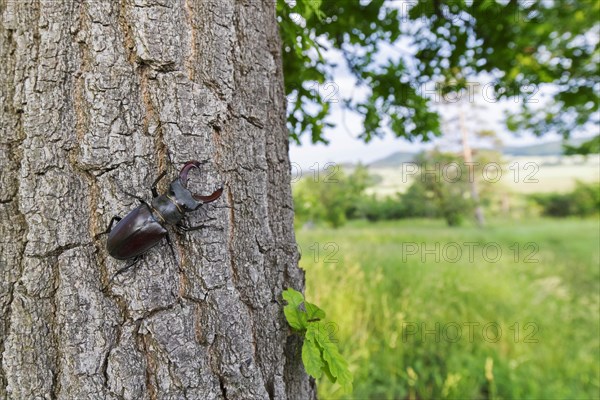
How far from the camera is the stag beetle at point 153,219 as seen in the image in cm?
80

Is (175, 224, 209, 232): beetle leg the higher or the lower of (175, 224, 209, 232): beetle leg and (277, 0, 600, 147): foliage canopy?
the lower

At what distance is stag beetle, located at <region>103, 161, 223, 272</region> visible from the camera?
80cm

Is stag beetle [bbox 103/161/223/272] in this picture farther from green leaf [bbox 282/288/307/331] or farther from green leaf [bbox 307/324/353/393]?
green leaf [bbox 307/324/353/393]

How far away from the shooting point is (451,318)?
3.88 m

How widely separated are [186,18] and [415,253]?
4.93 meters

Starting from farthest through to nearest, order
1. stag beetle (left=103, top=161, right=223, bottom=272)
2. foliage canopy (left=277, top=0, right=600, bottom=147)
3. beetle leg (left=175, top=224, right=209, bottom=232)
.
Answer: foliage canopy (left=277, top=0, right=600, bottom=147)
beetle leg (left=175, top=224, right=209, bottom=232)
stag beetle (left=103, top=161, right=223, bottom=272)

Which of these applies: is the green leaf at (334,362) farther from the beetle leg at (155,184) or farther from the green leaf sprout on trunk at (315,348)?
the beetle leg at (155,184)

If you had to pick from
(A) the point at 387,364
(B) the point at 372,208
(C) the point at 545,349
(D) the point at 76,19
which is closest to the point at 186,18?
(D) the point at 76,19

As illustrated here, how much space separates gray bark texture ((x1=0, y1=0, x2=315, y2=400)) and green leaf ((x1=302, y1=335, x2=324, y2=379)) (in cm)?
9

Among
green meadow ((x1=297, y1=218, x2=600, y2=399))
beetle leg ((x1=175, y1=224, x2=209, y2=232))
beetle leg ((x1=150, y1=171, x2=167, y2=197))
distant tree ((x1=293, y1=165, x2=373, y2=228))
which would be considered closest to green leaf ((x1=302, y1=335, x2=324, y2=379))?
beetle leg ((x1=175, y1=224, x2=209, y2=232))

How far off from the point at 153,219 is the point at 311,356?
50 cm

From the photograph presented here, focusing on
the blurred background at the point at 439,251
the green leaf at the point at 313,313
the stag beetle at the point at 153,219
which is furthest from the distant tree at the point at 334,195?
the stag beetle at the point at 153,219

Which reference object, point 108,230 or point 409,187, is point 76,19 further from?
point 409,187

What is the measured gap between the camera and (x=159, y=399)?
0.83 m
